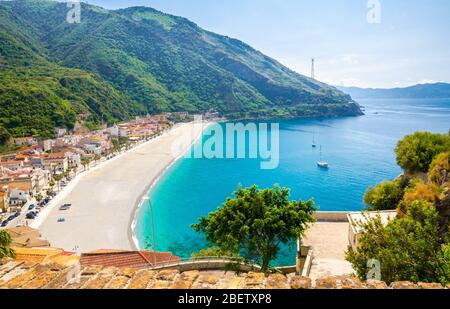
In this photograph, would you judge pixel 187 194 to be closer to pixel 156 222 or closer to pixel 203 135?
pixel 156 222

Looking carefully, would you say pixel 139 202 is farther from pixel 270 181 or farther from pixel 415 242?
pixel 415 242

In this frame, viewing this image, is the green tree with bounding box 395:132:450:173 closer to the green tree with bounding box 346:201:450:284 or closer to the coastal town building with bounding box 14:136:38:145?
the green tree with bounding box 346:201:450:284

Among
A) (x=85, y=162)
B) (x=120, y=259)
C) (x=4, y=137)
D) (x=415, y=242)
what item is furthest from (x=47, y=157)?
(x=415, y=242)

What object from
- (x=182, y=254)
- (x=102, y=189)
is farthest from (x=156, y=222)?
(x=102, y=189)

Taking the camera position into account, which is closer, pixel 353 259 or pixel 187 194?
pixel 353 259

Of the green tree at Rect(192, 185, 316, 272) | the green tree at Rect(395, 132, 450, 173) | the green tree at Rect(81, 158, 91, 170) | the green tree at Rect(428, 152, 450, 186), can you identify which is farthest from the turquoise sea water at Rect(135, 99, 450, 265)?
the green tree at Rect(81, 158, 91, 170)

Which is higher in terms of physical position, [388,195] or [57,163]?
[388,195]
